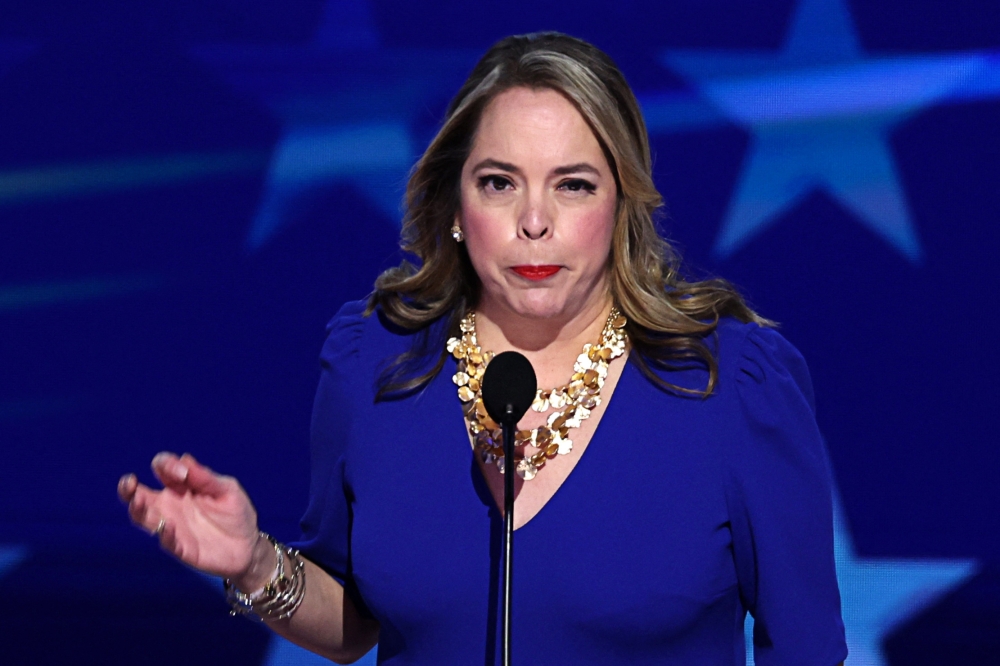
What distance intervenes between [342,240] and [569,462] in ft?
3.18

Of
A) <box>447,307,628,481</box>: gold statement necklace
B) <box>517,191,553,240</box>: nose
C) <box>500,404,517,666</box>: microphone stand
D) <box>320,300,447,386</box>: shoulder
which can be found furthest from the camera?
<box>320,300,447,386</box>: shoulder

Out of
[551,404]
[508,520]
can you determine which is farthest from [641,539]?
[508,520]

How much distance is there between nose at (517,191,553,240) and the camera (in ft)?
4.91

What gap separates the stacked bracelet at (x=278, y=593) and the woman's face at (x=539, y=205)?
0.42 meters

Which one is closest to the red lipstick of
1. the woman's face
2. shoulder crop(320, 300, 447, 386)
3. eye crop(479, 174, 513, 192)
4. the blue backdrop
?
the woman's face

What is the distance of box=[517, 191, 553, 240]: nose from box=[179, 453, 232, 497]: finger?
442mm

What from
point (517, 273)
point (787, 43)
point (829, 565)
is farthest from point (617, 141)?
point (787, 43)

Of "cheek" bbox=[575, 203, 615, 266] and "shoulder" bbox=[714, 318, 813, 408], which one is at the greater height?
"cheek" bbox=[575, 203, 615, 266]

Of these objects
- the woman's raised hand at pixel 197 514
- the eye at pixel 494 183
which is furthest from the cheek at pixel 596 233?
the woman's raised hand at pixel 197 514

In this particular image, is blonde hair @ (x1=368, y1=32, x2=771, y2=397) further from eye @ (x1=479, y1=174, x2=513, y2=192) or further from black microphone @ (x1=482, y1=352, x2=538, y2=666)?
black microphone @ (x1=482, y1=352, x2=538, y2=666)

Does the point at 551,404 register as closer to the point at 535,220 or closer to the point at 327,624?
the point at 535,220

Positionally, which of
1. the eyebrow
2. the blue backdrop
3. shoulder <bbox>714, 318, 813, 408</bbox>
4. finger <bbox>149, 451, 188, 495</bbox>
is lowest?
finger <bbox>149, 451, 188, 495</bbox>

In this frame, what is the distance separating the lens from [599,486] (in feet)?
5.12

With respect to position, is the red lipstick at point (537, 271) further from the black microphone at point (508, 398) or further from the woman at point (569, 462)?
the black microphone at point (508, 398)
